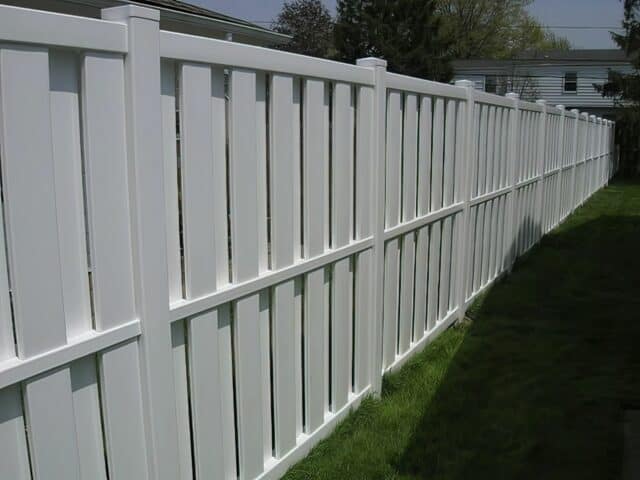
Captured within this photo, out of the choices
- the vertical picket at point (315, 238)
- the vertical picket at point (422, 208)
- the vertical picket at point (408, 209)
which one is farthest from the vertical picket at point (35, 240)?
the vertical picket at point (422, 208)

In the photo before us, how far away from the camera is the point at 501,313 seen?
5707 mm

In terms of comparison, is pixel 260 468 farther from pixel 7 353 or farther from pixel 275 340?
pixel 7 353

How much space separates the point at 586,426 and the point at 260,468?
1872 mm

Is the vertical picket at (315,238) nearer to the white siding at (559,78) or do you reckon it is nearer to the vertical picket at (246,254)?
the vertical picket at (246,254)

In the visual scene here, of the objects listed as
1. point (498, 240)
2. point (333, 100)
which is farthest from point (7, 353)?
point (498, 240)

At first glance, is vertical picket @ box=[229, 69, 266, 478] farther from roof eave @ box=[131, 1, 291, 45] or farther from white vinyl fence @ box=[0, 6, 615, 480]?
roof eave @ box=[131, 1, 291, 45]

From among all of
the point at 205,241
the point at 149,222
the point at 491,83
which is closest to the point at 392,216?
the point at 205,241

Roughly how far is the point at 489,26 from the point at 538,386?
142 feet

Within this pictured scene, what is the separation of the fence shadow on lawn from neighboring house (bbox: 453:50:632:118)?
106ft

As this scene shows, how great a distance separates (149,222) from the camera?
1.95 meters

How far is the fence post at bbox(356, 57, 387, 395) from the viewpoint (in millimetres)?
3488

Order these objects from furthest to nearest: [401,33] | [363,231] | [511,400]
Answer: [401,33] → [511,400] → [363,231]

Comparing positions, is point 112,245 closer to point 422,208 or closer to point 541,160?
point 422,208

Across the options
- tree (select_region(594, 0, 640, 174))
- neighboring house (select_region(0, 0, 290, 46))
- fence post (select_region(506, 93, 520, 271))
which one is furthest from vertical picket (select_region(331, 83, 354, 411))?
tree (select_region(594, 0, 640, 174))
